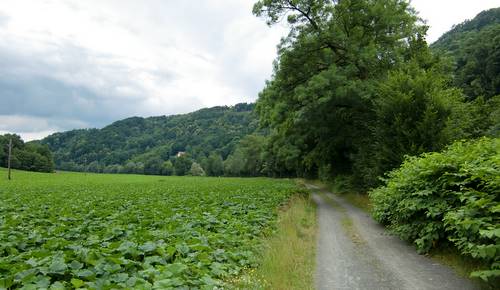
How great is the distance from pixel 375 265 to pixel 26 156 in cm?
11358

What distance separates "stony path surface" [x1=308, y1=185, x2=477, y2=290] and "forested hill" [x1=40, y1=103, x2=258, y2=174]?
124 metres

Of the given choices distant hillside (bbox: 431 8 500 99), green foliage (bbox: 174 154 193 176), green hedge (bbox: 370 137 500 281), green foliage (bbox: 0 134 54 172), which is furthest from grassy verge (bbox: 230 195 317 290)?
green foliage (bbox: 174 154 193 176)

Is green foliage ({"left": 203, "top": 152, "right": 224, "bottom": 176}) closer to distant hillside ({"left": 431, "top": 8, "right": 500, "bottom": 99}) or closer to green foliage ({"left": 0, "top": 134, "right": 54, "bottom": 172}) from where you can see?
green foliage ({"left": 0, "top": 134, "right": 54, "bottom": 172})

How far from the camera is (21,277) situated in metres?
4.82

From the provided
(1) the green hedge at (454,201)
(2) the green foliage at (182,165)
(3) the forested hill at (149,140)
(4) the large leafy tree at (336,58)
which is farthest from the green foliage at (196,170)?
(1) the green hedge at (454,201)

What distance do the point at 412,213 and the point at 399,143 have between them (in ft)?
22.0

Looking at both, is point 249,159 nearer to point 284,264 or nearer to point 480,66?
point 480,66

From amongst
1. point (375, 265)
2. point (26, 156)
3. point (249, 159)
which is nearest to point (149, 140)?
point (26, 156)

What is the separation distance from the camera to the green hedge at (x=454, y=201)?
5695 mm

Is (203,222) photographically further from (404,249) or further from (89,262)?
(404,249)

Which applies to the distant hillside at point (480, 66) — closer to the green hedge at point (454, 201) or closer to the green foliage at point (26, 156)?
the green hedge at point (454, 201)

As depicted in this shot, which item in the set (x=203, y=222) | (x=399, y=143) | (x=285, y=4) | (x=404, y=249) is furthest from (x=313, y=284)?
(x=285, y=4)

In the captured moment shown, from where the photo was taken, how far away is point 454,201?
7887 millimetres

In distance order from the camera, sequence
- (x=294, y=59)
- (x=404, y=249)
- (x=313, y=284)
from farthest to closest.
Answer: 1. (x=294, y=59)
2. (x=404, y=249)
3. (x=313, y=284)
